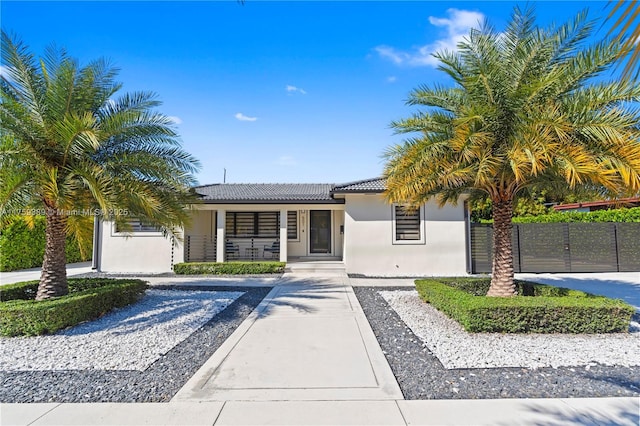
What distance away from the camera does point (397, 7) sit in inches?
298

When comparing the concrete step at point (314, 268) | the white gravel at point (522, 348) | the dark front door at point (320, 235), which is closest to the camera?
the white gravel at point (522, 348)

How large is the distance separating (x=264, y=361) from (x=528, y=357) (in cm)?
387

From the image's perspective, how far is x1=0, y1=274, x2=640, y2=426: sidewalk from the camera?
315cm

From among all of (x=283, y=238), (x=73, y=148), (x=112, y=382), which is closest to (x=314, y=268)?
(x=283, y=238)

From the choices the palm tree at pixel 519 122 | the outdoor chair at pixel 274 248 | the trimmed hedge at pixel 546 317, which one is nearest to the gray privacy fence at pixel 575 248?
the palm tree at pixel 519 122

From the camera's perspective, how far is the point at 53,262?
7.05 meters

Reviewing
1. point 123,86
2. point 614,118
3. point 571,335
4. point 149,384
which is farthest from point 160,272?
point 614,118

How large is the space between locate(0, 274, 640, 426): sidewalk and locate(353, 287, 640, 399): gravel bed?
163 millimetres

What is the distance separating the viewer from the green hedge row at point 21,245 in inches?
555

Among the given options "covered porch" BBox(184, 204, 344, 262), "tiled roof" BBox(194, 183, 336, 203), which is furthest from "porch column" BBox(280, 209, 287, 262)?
"covered porch" BBox(184, 204, 344, 262)

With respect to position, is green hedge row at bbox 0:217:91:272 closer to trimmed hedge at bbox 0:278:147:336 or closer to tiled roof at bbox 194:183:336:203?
tiled roof at bbox 194:183:336:203

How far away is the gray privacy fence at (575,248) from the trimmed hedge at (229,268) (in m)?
8.23

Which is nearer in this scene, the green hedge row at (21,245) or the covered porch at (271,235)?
the green hedge row at (21,245)

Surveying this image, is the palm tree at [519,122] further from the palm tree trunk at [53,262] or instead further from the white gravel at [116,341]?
the palm tree trunk at [53,262]
